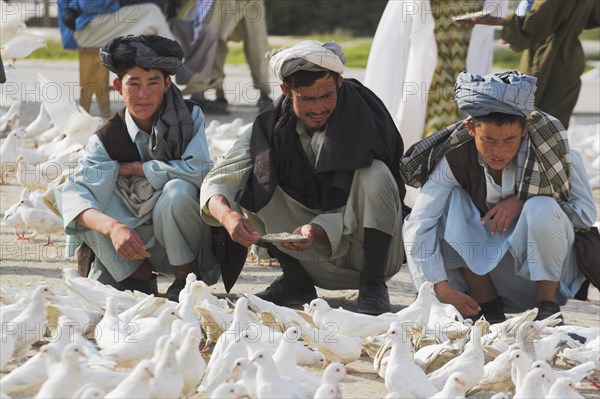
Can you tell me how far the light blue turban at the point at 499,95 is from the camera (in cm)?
468

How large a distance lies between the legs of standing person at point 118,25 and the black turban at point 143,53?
Answer: 5048mm

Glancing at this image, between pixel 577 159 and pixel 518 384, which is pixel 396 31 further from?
pixel 518 384

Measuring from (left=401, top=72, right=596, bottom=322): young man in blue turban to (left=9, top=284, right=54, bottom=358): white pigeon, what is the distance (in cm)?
151

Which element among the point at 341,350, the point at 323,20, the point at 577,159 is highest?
the point at 577,159

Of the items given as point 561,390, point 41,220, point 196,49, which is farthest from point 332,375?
point 196,49

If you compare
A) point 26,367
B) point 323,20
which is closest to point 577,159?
point 26,367

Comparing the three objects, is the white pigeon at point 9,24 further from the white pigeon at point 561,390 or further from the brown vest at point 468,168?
the white pigeon at point 561,390

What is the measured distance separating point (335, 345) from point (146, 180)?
1.36 metres

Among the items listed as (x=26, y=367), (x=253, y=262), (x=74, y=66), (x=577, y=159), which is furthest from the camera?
(x=74, y=66)

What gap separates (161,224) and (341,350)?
3.93 ft

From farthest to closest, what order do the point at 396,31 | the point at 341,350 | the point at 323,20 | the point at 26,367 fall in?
the point at 323,20 → the point at 396,31 → the point at 341,350 → the point at 26,367

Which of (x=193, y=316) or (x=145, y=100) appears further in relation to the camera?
(x=145, y=100)

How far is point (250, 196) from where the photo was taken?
5137mm

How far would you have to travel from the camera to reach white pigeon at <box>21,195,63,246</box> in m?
6.32
